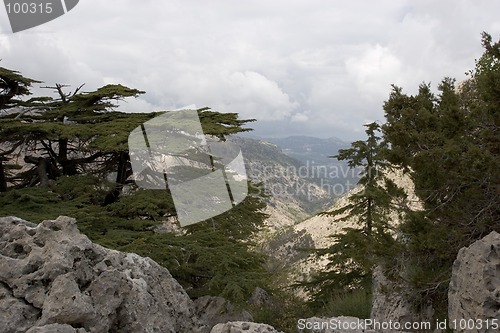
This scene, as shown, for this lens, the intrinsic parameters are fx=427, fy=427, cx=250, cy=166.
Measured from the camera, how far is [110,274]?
592 centimetres

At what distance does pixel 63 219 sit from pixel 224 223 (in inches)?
356

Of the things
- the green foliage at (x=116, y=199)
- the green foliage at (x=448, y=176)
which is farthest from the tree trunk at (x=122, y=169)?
the green foliage at (x=448, y=176)

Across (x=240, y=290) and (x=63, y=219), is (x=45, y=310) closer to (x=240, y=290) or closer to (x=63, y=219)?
(x=63, y=219)

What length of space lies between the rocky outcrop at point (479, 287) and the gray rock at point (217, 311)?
20.9ft

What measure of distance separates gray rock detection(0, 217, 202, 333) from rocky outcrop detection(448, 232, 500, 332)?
418cm

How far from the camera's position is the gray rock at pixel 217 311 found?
11328 millimetres

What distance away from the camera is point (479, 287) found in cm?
556

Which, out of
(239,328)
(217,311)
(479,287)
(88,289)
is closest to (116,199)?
(217,311)

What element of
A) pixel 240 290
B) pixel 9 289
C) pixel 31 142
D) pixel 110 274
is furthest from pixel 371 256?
pixel 31 142

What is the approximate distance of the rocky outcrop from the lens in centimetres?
543

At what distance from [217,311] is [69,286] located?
23.0ft

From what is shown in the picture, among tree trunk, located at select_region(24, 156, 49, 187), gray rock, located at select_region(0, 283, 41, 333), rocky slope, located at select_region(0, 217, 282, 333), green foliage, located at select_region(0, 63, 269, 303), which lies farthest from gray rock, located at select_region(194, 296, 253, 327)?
tree trunk, located at select_region(24, 156, 49, 187)

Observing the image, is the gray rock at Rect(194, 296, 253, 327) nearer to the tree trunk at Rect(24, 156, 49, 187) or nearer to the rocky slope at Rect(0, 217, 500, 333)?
the rocky slope at Rect(0, 217, 500, 333)

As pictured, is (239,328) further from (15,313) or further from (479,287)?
(479,287)
